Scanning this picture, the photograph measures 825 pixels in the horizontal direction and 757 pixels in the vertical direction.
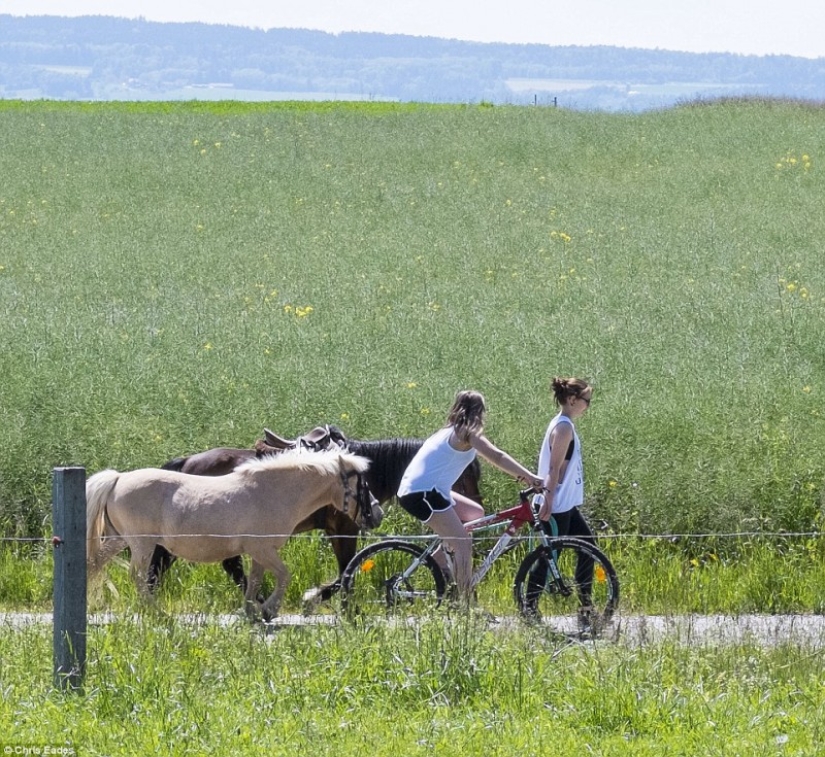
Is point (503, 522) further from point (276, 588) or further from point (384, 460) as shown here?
point (276, 588)

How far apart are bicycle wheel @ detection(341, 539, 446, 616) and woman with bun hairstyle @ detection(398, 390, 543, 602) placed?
20 cm

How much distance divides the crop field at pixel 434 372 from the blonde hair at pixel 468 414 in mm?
1703

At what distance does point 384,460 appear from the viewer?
9.25 metres

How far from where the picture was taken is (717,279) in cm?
2128

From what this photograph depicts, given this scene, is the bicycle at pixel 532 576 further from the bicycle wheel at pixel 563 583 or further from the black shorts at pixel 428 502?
the black shorts at pixel 428 502

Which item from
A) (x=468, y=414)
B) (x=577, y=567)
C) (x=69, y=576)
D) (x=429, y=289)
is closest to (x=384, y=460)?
(x=468, y=414)

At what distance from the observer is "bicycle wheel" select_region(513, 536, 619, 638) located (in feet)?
26.2

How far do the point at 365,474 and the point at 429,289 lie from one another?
11.6 meters

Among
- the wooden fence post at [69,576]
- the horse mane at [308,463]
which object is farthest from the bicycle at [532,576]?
the wooden fence post at [69,576]

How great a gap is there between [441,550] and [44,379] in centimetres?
626

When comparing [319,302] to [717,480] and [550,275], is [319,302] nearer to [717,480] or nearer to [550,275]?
[550,275]

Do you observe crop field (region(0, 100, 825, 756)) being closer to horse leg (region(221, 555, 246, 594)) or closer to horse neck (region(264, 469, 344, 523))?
horse leg (region(221, 555, 246, 594))

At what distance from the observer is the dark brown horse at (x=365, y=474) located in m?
8.91

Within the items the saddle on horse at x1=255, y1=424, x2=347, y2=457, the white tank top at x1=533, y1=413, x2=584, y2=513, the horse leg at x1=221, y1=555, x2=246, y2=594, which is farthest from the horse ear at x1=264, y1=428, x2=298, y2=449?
the white tank top at x1=533, y1=413, x2=584, y2=513
